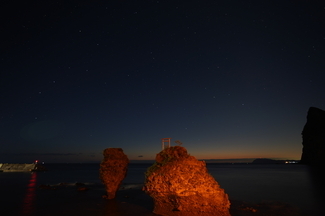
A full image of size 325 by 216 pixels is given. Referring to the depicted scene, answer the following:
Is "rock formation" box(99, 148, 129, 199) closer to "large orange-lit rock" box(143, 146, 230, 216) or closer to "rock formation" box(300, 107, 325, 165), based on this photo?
"large orange-lit rock" box(143, 146, 230, 216)

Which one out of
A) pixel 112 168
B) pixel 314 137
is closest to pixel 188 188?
pixel 112 168

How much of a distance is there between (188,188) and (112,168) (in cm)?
1345

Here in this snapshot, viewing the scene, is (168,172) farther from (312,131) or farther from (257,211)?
(312,131)

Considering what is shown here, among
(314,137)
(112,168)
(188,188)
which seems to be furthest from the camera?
(314,137)

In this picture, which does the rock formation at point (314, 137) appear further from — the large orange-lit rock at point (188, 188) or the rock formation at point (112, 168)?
the large orange-lit rock at point (188, 188)

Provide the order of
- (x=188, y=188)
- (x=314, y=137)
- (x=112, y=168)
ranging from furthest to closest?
(x=314, y=137) → (x=112, y=168) → (x=188, y=188)

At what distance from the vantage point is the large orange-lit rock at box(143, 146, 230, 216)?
47.0 feet

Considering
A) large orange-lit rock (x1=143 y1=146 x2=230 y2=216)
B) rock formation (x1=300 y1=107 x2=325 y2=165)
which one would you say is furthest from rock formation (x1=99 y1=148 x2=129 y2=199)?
rock formation (x1=300 y1=107 x2=325 y2=165)

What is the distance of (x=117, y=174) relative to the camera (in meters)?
25.5

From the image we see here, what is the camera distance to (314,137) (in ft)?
355

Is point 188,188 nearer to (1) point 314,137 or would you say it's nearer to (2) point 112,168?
(2) point 112,168

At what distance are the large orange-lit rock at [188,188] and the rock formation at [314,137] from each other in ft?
366

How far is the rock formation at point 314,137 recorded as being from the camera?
10312 cm

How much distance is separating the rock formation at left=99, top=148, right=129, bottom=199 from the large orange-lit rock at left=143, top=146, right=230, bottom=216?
37.5 ft
